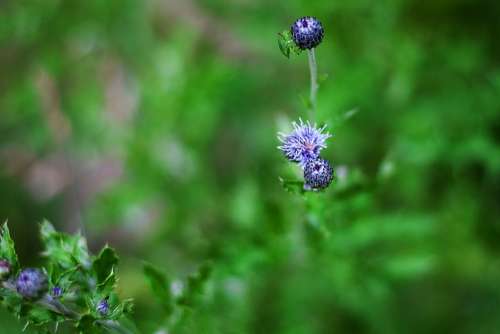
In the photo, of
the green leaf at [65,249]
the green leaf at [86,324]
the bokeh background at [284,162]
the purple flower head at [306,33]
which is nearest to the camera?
the purple flower head at [306,33]

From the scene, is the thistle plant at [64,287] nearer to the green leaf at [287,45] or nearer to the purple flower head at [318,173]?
the purple flower head at [318,173]

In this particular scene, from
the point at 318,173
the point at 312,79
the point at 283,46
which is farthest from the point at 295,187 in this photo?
the point at 283,46

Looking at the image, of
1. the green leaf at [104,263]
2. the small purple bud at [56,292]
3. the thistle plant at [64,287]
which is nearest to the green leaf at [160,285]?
the thistle plant at [64,287]

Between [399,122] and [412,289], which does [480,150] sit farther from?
[412,289]

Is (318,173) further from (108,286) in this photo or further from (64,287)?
(64,287)

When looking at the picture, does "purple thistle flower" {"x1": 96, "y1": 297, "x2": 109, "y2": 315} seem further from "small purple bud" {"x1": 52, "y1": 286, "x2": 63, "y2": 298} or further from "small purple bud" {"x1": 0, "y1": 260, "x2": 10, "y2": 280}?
"small purple bud" {"x1": 0, "y1": 260, "x2": 10, "y2": 280}

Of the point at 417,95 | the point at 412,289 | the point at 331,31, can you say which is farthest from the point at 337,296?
the point at 331,31
